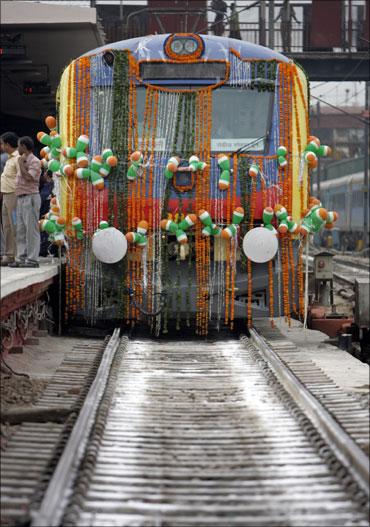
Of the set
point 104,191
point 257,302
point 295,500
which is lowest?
point 295,500

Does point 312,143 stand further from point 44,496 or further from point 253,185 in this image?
point 44,496

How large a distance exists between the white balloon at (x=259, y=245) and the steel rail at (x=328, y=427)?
5.79 feet

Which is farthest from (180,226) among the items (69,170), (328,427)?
(328,427)

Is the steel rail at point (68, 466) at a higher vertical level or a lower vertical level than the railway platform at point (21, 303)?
lower

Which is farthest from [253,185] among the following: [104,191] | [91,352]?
[91,352]

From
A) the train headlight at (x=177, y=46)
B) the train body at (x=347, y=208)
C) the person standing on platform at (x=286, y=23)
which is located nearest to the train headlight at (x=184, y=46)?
the train headlight at (x=177, y=46)

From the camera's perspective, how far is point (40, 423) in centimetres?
Result: 663

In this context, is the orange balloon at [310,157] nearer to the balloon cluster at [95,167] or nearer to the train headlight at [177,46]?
the train headlight at [177,46]

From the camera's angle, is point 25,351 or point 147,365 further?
point 25,351

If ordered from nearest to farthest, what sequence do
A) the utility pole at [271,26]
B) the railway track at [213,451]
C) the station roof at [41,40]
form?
1. the railway track at [213,451]
2. the station roof at [41,40]
3. the utility pole at [271,26]

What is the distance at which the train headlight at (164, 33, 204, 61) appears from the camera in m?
10.8

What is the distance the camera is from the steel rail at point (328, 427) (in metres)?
5.23

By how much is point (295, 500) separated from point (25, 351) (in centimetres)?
534

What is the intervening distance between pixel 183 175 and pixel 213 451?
16.8 feet
